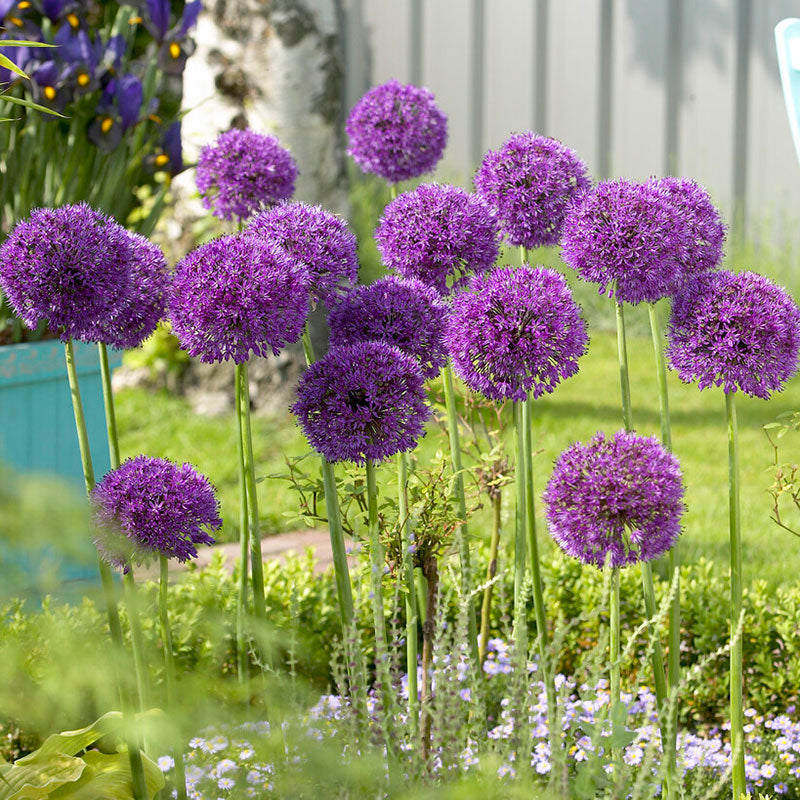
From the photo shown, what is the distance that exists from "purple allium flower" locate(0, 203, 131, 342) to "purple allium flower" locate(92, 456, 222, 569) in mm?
173

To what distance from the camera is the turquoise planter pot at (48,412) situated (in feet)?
8.45

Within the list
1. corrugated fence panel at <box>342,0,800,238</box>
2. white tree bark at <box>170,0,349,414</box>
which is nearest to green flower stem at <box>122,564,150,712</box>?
white tree bark at <box>170,0,349,414</box>

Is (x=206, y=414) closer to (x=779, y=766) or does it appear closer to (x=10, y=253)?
(x=779, y=766)

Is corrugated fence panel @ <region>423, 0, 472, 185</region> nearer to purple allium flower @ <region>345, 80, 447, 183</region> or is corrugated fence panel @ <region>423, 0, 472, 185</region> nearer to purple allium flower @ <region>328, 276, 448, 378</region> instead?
purple allium flower @ <region>345, 80, 447, 183</region>

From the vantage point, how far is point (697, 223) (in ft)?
4.43

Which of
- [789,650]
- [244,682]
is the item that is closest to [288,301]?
[244,682]

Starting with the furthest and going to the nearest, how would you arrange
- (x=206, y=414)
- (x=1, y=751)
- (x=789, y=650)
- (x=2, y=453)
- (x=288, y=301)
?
(x=206, y=414)
(x=2, y=453)
(x=789, y=650)
(x=1, y=751)
(x=288, y=301)

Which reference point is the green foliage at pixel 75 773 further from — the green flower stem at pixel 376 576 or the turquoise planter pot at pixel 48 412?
the turquoise planter pot at pixel 48 412

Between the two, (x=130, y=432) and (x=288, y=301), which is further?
(x=130, y=432)

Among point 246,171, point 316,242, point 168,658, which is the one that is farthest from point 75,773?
point 246,171

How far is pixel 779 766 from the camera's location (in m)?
1.89

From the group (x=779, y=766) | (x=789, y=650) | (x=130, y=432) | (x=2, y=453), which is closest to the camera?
(x=779, y=766)

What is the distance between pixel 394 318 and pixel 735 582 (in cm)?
55

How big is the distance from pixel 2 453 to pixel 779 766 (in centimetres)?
178
